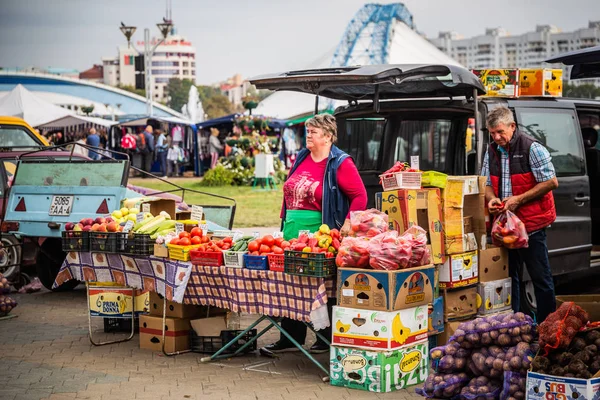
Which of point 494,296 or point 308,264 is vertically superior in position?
point 308,264

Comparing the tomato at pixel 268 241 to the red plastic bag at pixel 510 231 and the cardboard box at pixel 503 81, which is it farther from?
the cardboard box at pixel 503 81

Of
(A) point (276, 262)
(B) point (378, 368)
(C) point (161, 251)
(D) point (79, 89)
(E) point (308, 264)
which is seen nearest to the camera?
(B) point (378, 368)

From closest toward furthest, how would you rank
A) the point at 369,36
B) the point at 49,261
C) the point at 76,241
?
the point at 76,241
the point at 49,261
the point at 369,36

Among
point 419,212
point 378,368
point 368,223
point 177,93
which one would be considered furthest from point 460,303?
point 177,93

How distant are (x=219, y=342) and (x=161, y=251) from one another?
948 millimetres

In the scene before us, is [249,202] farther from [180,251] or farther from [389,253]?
[389,253]

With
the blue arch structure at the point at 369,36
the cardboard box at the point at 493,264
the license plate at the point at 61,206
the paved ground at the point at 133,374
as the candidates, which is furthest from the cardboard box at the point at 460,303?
the blue arch structure at the point at 369,36

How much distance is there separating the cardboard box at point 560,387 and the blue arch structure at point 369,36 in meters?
28.8

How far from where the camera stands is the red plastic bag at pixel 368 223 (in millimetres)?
6625

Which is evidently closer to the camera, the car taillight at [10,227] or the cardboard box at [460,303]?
the cardboard box at [460,303]

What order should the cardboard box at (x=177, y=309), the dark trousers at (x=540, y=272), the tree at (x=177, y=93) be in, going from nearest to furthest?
the dark trousers at (x=540, y=272), the cardboard box at (x=177, y=309), the tree at (x=177, y=93)

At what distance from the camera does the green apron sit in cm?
743

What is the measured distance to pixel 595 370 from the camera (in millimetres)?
4984

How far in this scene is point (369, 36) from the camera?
34.7 metres
